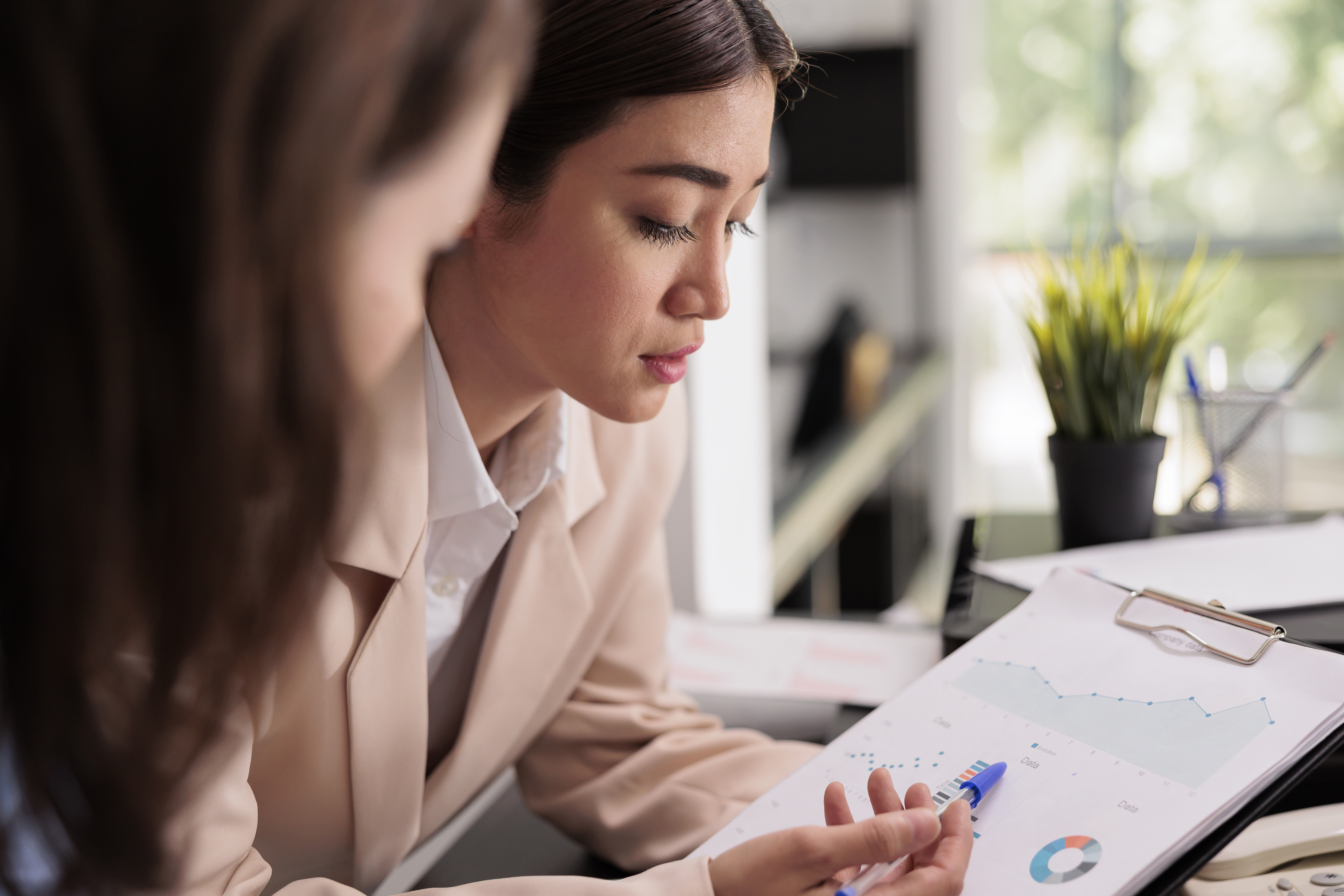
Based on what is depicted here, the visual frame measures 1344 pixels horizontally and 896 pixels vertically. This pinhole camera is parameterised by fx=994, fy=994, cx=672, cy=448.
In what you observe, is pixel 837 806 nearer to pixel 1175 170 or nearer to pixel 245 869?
pixel 245 869

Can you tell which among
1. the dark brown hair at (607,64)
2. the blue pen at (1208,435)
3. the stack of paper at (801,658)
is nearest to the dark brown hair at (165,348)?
the dark brown hair at (607,64)

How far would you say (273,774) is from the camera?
713mm

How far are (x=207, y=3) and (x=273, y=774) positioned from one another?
0.56 meters

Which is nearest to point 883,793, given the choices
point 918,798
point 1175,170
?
point 918,798

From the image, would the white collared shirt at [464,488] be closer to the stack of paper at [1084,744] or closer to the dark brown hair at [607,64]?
the dark brown hair at [607,64]

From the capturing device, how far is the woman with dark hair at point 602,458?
2.11ft

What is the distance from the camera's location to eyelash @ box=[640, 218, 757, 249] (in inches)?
26.7

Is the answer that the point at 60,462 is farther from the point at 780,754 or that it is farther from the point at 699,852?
the point at 780,754

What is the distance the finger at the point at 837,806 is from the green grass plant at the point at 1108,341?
2.02ft

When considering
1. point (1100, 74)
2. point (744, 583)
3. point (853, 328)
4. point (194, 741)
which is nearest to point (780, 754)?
point (194, 741)

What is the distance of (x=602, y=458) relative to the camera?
0.92 m

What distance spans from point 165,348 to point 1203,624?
2.07ft

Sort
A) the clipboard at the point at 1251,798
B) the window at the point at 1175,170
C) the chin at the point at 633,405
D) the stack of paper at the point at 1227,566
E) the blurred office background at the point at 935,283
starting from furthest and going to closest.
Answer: the window at the point at 1175,170, the blurred office background at the point at 935,283, the stack of paper at the point at 1227,566, the chin at the point at 633,405, the clipboard at the point at 1251,798

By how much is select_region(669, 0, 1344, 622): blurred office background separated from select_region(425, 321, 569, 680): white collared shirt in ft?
3.32
